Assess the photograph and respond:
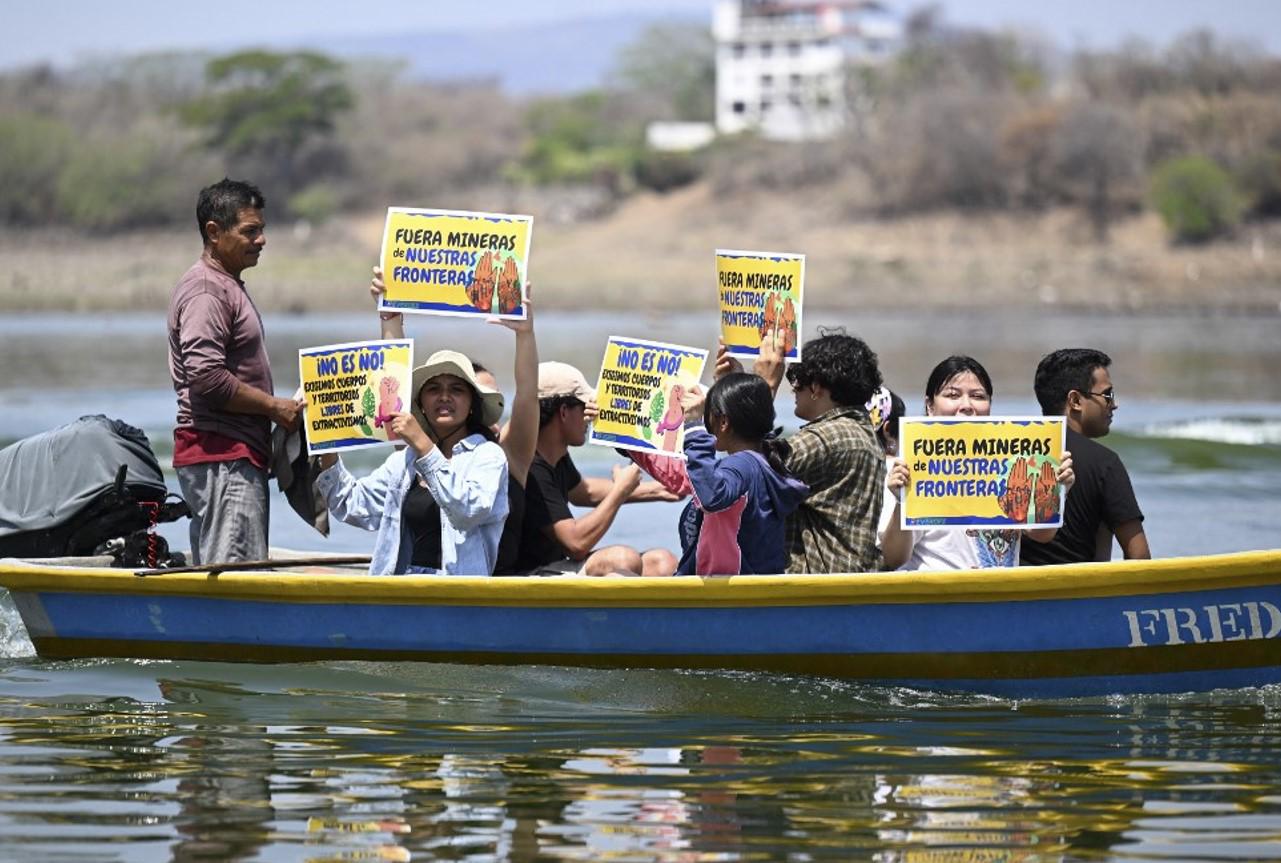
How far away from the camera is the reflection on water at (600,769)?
629 centimetres

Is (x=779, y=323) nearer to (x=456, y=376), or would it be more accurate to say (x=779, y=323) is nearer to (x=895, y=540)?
(x=895, y=540)

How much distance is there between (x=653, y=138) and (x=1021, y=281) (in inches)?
1429

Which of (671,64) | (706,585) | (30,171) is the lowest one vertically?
(706,585)

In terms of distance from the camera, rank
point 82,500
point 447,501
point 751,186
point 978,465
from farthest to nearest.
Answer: point 751,186 → point 82,500 → point 447,501 → point 978,465

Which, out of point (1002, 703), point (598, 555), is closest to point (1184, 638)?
point (1002, 703)

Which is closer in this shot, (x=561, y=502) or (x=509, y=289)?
(x=509, y=289)

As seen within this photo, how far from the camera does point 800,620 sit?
25.8 feet

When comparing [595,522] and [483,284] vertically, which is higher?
[483,284]

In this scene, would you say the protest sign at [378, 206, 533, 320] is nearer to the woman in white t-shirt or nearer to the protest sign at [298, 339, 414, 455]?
the protest sign at [298, 339, 414, 455]

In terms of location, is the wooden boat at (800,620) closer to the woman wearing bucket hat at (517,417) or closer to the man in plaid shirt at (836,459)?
the man in plaid shirt at (836,459)

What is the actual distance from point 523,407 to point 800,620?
1.28 meters

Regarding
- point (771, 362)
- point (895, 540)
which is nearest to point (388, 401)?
point (771, 362)

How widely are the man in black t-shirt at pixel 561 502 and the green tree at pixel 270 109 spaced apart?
64.3m

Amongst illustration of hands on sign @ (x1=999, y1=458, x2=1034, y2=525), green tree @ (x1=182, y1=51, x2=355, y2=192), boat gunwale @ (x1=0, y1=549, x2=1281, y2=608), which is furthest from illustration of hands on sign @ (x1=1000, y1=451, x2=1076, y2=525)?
green tree @ (x1=182, y1=51, x2=355, y2=192)
